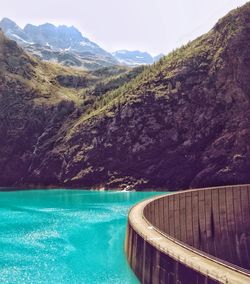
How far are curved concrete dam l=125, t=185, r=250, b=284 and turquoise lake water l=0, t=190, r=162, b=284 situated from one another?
4352 mm

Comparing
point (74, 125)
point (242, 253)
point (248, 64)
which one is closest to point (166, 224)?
point (242, 253)

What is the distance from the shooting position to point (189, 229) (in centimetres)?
5394

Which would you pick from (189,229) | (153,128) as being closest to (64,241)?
(189,229)

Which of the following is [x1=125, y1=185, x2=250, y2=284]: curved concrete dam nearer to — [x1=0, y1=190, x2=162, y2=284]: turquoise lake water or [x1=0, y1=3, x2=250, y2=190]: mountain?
[x1=0, y1=190, x2=162, y2=284]: turquoise lake water

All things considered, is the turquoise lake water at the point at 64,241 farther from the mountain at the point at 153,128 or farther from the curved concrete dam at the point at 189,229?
the mountain at the point at 153,128

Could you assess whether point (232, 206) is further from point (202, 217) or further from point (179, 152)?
point (179, 152)

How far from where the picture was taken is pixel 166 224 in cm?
5372

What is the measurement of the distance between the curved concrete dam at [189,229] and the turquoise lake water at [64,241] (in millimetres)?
4352

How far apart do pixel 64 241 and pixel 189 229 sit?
62.0ft

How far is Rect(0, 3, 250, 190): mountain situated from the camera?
130750mm

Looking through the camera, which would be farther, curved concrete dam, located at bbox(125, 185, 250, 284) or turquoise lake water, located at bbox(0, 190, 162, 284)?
turquoise lake water, located at bbox(0, 190, 162, 284)

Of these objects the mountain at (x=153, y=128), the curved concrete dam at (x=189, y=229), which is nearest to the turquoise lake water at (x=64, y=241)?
the curved concrete dam at (x=189, y=229)

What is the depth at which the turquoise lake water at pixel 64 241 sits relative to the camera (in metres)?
45.0

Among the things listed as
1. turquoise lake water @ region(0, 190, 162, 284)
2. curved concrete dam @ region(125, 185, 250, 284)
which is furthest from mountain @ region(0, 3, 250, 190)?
curved concrete dam @ region(125, 185, 250, 284)
